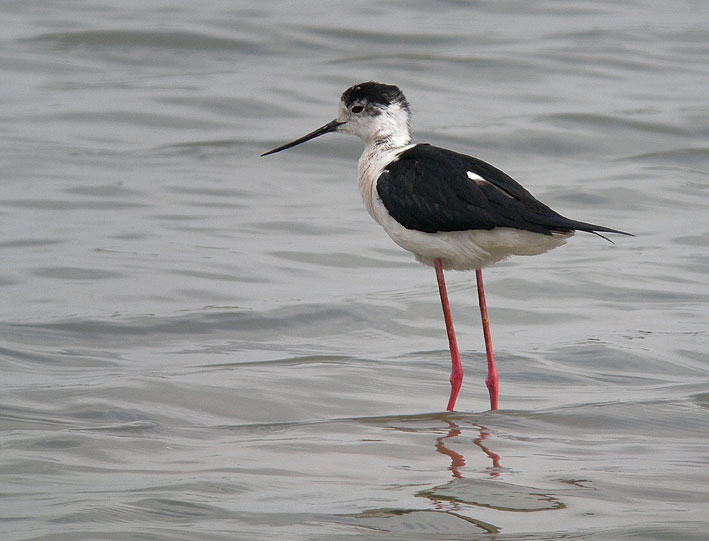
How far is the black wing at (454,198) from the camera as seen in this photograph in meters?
6.09

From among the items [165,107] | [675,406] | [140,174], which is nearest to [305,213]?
[140,174]

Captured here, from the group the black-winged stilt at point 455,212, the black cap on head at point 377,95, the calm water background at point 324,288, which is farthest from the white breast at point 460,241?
the calm water background at point 324,288

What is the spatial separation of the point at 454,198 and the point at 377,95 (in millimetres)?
1310

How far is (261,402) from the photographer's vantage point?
21.4 ft

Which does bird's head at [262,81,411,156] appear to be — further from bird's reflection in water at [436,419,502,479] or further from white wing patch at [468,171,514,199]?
bird's reflection in water at [436,419,502,479]

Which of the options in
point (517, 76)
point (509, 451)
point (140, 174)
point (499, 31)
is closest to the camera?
point (509, 451)

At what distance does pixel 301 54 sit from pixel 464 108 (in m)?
3.01

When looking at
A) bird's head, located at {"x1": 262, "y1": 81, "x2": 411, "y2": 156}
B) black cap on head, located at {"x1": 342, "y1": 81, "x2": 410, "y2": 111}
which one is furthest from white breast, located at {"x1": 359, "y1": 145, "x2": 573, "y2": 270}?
black cap on head, located at {"x1": 342, "y1": 81, "x2": 410, "y2": 111}

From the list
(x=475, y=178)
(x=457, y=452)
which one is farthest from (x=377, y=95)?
(x=457, y=452)

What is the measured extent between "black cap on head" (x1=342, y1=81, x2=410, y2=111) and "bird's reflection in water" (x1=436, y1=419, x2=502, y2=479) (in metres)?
2.14

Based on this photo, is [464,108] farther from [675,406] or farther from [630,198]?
[675,406]

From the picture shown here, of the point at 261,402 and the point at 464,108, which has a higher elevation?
the point at 464,108

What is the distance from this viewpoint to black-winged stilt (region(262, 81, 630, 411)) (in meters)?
6.12

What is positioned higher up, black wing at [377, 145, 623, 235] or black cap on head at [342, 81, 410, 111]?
black cap on head at [342, 81, 410, 111]
